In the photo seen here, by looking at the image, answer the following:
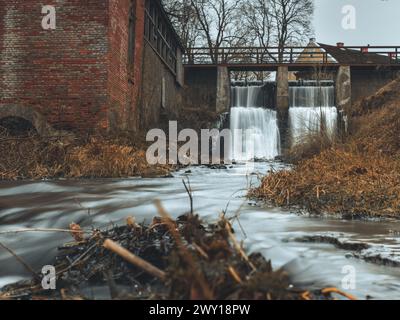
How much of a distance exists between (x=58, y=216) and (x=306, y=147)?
29.4 feet

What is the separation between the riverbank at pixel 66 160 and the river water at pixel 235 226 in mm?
2045

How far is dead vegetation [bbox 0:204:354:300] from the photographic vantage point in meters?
1.84

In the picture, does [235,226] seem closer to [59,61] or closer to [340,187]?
[340,187]

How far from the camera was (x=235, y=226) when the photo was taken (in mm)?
4555

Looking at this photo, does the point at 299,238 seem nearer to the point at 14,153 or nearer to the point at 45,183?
the point at 45,183

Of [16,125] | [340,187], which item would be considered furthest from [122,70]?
[340,187]

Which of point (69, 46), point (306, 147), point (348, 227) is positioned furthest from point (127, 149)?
point (348, 227)

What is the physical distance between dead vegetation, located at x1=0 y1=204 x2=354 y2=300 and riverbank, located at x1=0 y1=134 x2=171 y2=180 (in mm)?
7230

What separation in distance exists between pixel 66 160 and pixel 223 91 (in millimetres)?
16922

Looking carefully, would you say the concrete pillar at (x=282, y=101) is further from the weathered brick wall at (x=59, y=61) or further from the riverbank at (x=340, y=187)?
the riverbank at (x=340, y=187)

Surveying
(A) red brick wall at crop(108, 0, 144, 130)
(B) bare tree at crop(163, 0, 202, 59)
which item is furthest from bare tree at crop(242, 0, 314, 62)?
(A) red brick wall at crop(108, 0, 144, 130)

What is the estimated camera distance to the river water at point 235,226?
3.12 m
